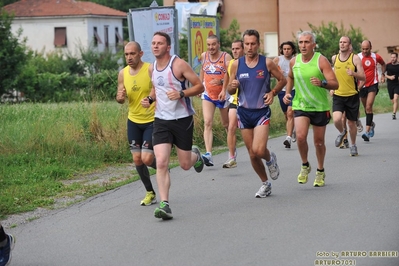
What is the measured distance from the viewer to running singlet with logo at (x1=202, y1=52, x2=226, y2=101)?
13.8m

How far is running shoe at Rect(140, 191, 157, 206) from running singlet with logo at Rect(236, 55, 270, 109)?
1515mm

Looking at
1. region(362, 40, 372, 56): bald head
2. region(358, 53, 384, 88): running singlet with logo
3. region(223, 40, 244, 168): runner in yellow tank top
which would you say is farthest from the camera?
region(358, 53, 384, 88): running singlet with logo

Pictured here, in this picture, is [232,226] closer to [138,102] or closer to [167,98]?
[167,98]

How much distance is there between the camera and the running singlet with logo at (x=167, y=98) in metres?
9.34

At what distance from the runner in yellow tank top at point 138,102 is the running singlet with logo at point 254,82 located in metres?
1.10

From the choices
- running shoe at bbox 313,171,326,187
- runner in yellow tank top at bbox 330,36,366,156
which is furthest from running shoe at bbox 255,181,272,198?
runner in yellow tank top at bbox 330,36,366,156

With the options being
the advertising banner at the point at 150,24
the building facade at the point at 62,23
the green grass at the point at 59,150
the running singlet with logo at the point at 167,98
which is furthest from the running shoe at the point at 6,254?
the building facade at the point at 62,23

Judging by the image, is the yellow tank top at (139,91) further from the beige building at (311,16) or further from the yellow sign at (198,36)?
the beige building at (311,16)

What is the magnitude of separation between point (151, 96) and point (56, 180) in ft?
12.5

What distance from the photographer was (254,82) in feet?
33.2

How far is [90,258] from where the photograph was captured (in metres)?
7.38

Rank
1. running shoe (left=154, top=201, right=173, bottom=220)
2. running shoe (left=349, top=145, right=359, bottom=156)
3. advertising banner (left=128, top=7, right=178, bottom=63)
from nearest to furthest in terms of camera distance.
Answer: running shoe (left=154, top=201, right=173, bottom=220), running shoe (left=349, top=145, right=359, bottom=156), advertising banner (left=128, top=7, right=178, bottom=63)

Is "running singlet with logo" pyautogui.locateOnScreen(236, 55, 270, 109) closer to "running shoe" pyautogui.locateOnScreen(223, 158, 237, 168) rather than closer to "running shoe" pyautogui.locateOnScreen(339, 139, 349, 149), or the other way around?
"running shoe" pyautogui.locateOnScreen(223, 158, 237, 168)

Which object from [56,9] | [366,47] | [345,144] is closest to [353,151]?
[345,144]
